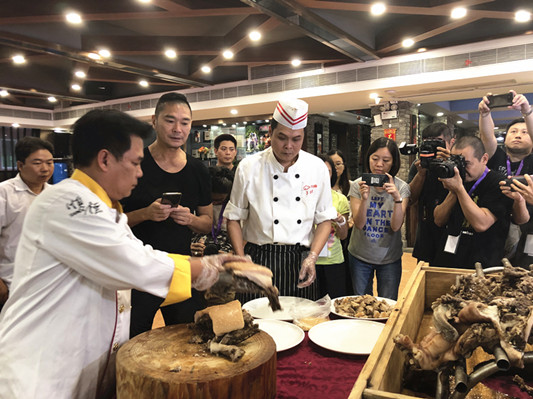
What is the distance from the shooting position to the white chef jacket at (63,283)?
915 mm

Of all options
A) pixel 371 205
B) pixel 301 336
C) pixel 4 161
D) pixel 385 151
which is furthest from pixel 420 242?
pixel 4 161

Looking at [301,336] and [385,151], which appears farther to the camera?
[385,151]

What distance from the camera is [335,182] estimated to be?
11.1ft

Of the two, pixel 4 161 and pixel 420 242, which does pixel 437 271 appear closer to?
pixel 420 242

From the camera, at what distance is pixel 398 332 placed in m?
0.96

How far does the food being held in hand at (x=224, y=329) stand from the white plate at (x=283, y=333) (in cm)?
24

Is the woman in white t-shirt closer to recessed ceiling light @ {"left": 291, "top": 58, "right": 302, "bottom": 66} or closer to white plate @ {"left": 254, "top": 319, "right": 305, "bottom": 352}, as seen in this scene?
white plate @ {"left": 254, "top": 319, "right": 305, "bottom": 352}

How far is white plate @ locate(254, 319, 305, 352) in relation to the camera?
1.32m

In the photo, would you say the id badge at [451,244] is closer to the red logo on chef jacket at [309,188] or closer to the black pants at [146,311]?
the red logo on chef jacket at [309,188]

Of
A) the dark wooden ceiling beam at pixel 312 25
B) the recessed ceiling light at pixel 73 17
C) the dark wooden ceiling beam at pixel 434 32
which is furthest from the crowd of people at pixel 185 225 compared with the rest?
the dark wooden ceiling beam at pixel 434 32

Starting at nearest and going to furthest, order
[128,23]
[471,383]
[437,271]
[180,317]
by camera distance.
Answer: [471,383]
[437,271]
[180,317]
[128,23]

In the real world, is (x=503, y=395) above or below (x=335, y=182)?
below

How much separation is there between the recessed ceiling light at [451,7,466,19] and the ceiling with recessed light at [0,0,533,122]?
19 mm

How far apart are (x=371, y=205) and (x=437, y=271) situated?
1152 millimetres
